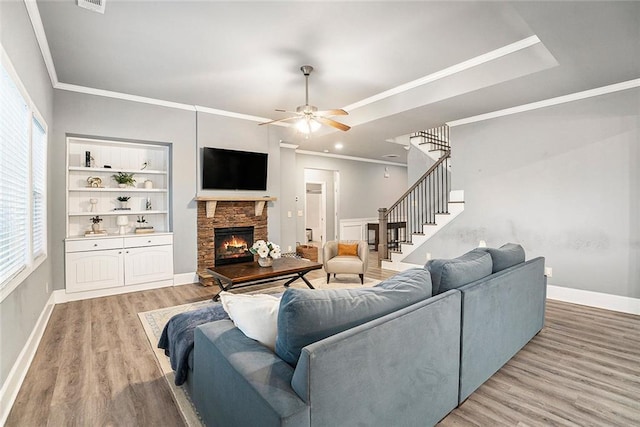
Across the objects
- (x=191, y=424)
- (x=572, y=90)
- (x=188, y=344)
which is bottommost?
Result: (x=191, y=424)

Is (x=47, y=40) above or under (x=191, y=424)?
above

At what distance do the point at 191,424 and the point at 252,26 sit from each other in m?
3.12

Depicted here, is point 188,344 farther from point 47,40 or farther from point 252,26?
point 47,40

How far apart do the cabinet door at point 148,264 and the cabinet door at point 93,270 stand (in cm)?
10

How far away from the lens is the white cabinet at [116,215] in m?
4.43

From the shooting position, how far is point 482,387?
224 centimetres

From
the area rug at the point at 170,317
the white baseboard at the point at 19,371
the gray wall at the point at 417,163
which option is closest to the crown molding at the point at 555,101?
the gray wall at the point at 417,163

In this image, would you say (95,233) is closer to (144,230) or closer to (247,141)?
(144,230)

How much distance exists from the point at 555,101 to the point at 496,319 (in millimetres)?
3458

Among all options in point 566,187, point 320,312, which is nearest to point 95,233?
point 320,312

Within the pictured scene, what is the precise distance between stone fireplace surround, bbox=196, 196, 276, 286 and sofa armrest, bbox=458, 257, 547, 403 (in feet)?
13.2

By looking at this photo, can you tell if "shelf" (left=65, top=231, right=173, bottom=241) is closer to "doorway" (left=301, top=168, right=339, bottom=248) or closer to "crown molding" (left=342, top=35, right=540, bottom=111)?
"crown molding" (left=342, top=35, right=540, bottom=111)

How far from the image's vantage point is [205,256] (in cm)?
534

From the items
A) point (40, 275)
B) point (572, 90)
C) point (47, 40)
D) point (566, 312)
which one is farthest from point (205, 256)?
point (572, 90)
